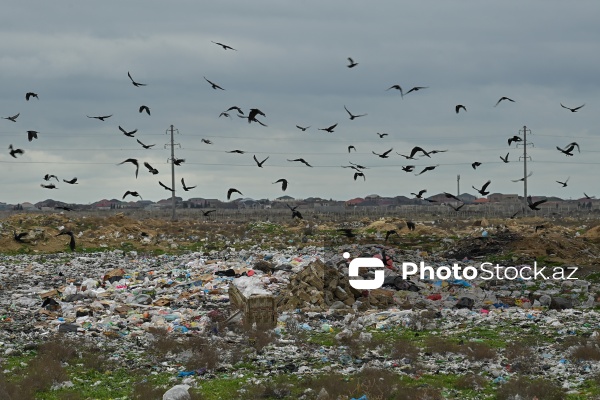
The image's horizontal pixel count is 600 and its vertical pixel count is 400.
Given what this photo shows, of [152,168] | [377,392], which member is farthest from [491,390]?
[152,168]

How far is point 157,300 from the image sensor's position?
15.9 meters

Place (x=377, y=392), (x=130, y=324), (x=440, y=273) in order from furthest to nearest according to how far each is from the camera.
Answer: (x=440, y=273) → (x=130, y=324) → (x=377, y=392)

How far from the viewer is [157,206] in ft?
315

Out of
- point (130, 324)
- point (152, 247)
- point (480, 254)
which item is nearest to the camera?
point (130, 324)

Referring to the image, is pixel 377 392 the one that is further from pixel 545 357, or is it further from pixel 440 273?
pixel 440 273

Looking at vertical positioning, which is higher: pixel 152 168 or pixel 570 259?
pixel 152 168

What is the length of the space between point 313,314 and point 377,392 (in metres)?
5.83

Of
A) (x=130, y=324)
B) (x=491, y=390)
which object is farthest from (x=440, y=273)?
(x=491, y=390)

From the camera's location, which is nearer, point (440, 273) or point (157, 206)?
point (440, 273)

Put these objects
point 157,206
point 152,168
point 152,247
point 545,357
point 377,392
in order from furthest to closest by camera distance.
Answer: point 157,206, point 152,247, point 152,168, point 545,357, point 377,392

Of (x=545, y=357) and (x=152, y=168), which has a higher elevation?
(x=152, y=168)

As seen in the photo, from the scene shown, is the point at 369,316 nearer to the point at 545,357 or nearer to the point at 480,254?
the point at 545,357

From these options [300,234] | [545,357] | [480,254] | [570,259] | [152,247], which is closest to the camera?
[545,357]

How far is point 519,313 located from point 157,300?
7255 mm
